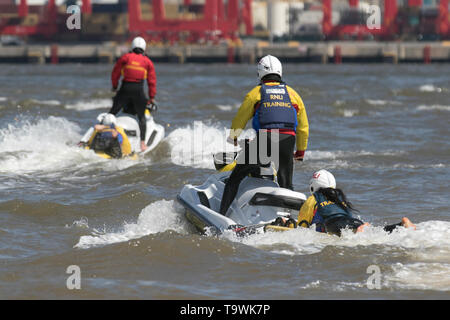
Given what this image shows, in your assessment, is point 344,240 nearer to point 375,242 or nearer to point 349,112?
point 375,242

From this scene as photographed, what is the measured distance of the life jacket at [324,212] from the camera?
8.38 metres

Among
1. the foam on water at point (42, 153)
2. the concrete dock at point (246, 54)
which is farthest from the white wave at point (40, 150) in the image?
the concrete dock at point (246, 54)

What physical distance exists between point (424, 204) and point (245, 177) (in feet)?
11.2

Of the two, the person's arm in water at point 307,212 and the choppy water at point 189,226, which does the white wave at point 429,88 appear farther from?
A: the person's arm in water at point 307,212

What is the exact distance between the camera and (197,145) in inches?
697

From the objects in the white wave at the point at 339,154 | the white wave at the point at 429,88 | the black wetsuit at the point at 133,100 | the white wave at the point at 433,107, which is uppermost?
the black wetsuit at the point at 133,100

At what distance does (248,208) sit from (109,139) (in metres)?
6.02

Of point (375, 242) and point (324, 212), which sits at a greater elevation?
point (324, 212)

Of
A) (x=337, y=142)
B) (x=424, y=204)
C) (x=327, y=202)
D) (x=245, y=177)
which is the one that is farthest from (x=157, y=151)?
(x=327, y=202)

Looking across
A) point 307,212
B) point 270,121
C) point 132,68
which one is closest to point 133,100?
point 132,68

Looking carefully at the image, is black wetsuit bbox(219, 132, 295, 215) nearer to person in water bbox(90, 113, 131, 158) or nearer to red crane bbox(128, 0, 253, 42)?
person in water bbox(90, 113, 131, 158)

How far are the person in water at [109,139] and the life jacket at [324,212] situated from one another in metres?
6.67

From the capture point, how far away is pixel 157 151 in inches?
637
